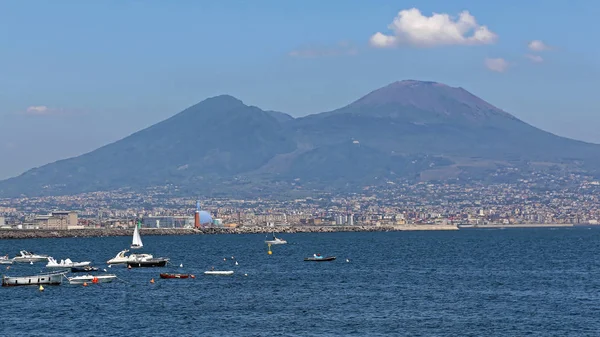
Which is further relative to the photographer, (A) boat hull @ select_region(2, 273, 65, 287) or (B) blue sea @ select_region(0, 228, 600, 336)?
(A) boat hull @ select_region(2, 273, 65, 287)

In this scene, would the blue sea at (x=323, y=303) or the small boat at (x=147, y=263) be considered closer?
the blue sea at (x=323, y=303)

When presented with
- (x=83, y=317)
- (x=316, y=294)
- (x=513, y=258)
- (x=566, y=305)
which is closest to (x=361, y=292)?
(x=316, y=294)

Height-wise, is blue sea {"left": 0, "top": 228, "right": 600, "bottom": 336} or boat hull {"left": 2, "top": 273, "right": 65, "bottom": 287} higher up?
boat hull {"left": 2, "top": 273, "right": 65, "bottom": 287}

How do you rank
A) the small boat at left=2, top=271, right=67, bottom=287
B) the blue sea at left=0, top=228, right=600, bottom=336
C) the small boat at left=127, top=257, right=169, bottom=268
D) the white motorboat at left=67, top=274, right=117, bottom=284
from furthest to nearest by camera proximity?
the small boat at left=127, top=257, right=169, bottom=268, the white motorboat at left=67, top=274, right=117, bottom=284, the small boat at left=2, top=271, right=67, bottom=287, the blue sea at left=0, top=228, right=600, bottom=336

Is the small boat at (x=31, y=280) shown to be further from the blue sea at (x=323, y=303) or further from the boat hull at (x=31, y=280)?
the blue sea at (x=323, y=303)

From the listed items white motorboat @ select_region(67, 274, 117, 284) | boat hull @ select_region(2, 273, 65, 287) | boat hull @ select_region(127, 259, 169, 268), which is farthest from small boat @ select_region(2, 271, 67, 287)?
boat hull @ select_region(127, 259, 169, 268)

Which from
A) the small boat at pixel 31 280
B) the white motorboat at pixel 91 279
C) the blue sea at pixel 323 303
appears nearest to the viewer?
the blue sea at pixel 323 303

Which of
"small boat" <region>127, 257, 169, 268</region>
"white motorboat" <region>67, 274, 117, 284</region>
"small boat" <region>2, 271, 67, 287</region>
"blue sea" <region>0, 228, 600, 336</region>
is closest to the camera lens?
"blue sea" <region>0, 228, 600, 336</region>

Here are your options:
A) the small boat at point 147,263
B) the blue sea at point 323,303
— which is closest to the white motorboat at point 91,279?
the blue sea at point 323,303

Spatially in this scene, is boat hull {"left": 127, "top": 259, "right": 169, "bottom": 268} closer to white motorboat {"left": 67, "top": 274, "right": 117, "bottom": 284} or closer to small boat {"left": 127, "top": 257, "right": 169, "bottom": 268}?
small boat {"left": 127, "top": 257, "right": 169, "bottom": 268}

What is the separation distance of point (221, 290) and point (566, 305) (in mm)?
25238

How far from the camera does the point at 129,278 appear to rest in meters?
86.6

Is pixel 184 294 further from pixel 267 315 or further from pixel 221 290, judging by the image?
pixel 267 315

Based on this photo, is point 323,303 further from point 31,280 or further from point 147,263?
point 147,263
